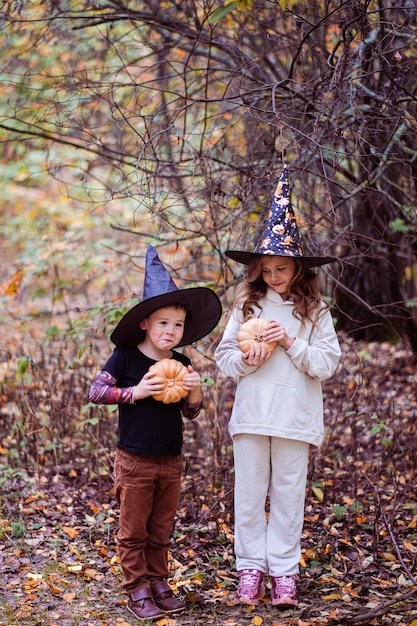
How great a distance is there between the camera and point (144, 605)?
12.0 ft

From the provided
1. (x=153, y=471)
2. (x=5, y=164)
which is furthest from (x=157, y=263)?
(x=5, y=164)

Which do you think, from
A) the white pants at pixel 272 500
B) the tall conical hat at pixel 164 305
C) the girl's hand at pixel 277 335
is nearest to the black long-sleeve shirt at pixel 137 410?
the tall conical hat at pixel 164 305

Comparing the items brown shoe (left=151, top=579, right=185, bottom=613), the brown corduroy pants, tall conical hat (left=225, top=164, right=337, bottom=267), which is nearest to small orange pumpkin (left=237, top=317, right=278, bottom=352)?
tall conical hat (left=225, top=164, right=337, bottom=267)

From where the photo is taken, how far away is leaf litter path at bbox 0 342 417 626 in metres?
3.72

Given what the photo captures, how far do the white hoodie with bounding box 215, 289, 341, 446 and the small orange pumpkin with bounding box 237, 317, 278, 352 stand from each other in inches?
4.3

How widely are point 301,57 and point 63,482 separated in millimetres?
3609

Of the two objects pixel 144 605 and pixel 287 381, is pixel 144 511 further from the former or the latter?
pixel 287 381

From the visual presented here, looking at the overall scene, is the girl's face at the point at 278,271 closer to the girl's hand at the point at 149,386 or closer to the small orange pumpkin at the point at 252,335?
the small orange pumpkin at the point at 252,335

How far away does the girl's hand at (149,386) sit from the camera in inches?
137

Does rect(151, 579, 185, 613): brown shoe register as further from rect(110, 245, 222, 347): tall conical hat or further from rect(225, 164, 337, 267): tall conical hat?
rect(225, 164, 337, 267): tall conical hat

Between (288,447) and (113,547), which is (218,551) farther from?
(288,447)

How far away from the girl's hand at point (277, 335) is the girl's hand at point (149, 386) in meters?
0.56

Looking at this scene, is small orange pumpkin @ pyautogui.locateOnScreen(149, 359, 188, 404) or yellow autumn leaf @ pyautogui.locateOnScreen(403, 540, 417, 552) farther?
yellow autumn leaf @ pyautogui.locateOnScreen(403, 540, 417, 552)

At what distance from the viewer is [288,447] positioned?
148 inches
